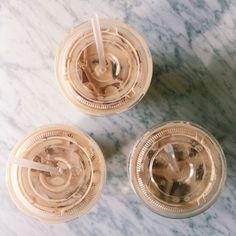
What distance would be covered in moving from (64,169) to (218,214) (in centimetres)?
27

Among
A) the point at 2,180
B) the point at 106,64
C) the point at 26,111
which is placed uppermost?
the point at 106,64

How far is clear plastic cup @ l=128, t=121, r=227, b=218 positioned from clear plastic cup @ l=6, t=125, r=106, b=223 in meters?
0.07

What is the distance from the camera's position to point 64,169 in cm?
116

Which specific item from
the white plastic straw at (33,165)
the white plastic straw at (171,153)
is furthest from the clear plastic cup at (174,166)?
the white plastic straw at (33,165)

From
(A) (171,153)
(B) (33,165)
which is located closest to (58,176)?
(B) (33,165)

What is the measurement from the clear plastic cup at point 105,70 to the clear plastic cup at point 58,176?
0.07 m

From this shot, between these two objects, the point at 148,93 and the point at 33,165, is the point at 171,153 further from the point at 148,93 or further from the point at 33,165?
the point at 33,165

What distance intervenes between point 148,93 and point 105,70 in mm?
88

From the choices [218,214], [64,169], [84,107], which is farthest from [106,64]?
[218,214]

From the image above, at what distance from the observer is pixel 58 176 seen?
1.16m

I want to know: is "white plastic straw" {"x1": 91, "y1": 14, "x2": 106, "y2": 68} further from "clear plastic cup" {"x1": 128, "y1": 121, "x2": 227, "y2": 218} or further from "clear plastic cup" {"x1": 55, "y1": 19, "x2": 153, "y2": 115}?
"clear plastic cup" {"x1": 128, "y1": 121, "x2": 227, "y2": 218}

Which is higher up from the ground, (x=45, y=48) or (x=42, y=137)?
(x=45, y=48)

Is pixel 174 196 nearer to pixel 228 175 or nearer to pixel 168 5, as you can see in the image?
pixel 228 175

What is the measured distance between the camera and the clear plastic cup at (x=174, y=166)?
1136 millimetres
